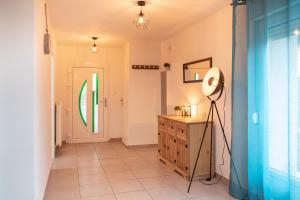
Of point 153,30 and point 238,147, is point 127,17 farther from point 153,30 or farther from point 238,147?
point 238,147

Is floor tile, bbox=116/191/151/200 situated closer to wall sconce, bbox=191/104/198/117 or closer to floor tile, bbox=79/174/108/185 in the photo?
floor tile, bbox=79/174/108/185

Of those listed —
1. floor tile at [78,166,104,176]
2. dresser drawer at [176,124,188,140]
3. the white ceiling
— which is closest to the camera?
the white ceiling

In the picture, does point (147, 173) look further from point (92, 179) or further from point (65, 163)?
point (65, 163)

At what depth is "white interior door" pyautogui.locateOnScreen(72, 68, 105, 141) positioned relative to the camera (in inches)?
264

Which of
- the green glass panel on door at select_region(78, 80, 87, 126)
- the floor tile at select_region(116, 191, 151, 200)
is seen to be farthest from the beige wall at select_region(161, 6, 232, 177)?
the green glass panel on door at select_region(78, 80, 87, 126)

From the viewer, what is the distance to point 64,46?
6.54 m

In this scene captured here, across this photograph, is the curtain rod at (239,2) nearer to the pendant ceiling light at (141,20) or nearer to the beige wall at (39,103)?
the pendant ceiling light at (141,20)

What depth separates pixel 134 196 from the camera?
10.5 ft

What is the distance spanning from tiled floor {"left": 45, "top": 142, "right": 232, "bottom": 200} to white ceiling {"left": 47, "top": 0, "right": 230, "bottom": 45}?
2.51 metres

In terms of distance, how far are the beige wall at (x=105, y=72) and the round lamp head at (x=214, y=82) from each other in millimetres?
3661

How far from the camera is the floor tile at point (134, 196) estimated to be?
315cm

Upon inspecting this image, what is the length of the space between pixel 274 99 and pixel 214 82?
0.99 meters

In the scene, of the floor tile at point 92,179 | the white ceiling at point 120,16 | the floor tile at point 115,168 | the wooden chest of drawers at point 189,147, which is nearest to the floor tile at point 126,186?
the floor tile at point 92,179

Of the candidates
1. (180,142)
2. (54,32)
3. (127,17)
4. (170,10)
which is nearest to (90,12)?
(127,17)
